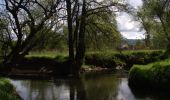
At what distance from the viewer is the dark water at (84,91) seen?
2666 cm

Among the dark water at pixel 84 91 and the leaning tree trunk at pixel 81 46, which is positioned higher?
the leaning tree trunk at pixel 81 46

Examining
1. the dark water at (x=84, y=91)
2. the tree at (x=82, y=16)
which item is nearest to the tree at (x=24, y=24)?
the dark water at (x=84, y=91)

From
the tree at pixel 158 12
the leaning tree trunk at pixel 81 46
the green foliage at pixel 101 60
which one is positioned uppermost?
the tree at pixel 158 12

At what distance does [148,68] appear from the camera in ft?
99.2

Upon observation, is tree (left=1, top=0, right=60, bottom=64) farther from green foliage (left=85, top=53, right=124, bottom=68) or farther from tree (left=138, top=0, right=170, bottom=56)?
green foliage (left=85, top=53, right=124, bottom=68)

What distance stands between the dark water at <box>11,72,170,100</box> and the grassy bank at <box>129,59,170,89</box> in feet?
2.96

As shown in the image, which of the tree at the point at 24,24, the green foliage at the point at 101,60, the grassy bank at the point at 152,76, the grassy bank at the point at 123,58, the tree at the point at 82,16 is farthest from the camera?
the grassy bank at the point at 123,58

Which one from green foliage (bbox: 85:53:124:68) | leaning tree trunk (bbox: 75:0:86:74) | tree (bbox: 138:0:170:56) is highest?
tree (bbox: 138:0:170:56)

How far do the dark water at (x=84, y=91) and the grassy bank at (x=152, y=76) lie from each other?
2.96 feet

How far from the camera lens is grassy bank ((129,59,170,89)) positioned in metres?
27.4

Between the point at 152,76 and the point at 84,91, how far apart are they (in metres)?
5.06

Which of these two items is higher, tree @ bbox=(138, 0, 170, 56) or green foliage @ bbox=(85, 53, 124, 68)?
tree @ bbox=(138, 0, 170, 56)

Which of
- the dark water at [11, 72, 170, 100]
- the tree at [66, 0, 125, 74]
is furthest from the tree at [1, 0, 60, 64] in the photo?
the tree at [66, 0, 125, 74]

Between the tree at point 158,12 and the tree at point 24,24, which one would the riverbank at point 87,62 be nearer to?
the tree at point 158,12
